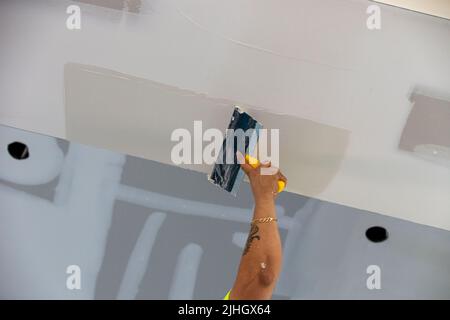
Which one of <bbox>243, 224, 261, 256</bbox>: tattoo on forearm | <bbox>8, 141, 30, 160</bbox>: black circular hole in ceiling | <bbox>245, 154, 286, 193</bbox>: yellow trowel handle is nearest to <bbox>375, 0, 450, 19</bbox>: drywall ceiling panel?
<bbox>245, 154, 286, 193</bbox>: yellow trowel handle

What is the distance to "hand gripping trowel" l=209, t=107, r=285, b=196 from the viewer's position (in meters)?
1.14

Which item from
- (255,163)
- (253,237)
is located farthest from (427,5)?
(253,237)

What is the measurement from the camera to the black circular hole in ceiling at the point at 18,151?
48.8 inches

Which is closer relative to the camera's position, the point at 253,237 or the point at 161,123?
the point at 253,237

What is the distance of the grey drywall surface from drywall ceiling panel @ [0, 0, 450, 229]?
14 centimetres

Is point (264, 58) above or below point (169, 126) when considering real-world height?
above

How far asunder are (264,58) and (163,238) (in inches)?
21.1

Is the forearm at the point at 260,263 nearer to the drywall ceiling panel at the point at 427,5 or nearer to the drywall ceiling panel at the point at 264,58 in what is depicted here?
the drywall ceiling panel at the point at 264,58

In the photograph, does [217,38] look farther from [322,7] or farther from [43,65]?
[43,65]

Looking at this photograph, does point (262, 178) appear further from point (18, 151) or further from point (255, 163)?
point (18, 151)

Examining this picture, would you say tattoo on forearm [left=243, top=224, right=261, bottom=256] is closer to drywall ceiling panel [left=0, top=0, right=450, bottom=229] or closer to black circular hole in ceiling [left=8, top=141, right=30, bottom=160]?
drywall ceiling panel [left=0, top=0, right=450, bottom=229]

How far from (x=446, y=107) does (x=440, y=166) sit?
0.15m

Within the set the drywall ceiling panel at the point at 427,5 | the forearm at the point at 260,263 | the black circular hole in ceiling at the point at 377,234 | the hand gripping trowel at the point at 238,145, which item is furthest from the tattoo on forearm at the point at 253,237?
the drywall ceiling panel at the point at 427,5

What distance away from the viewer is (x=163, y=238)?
50.9 inches
